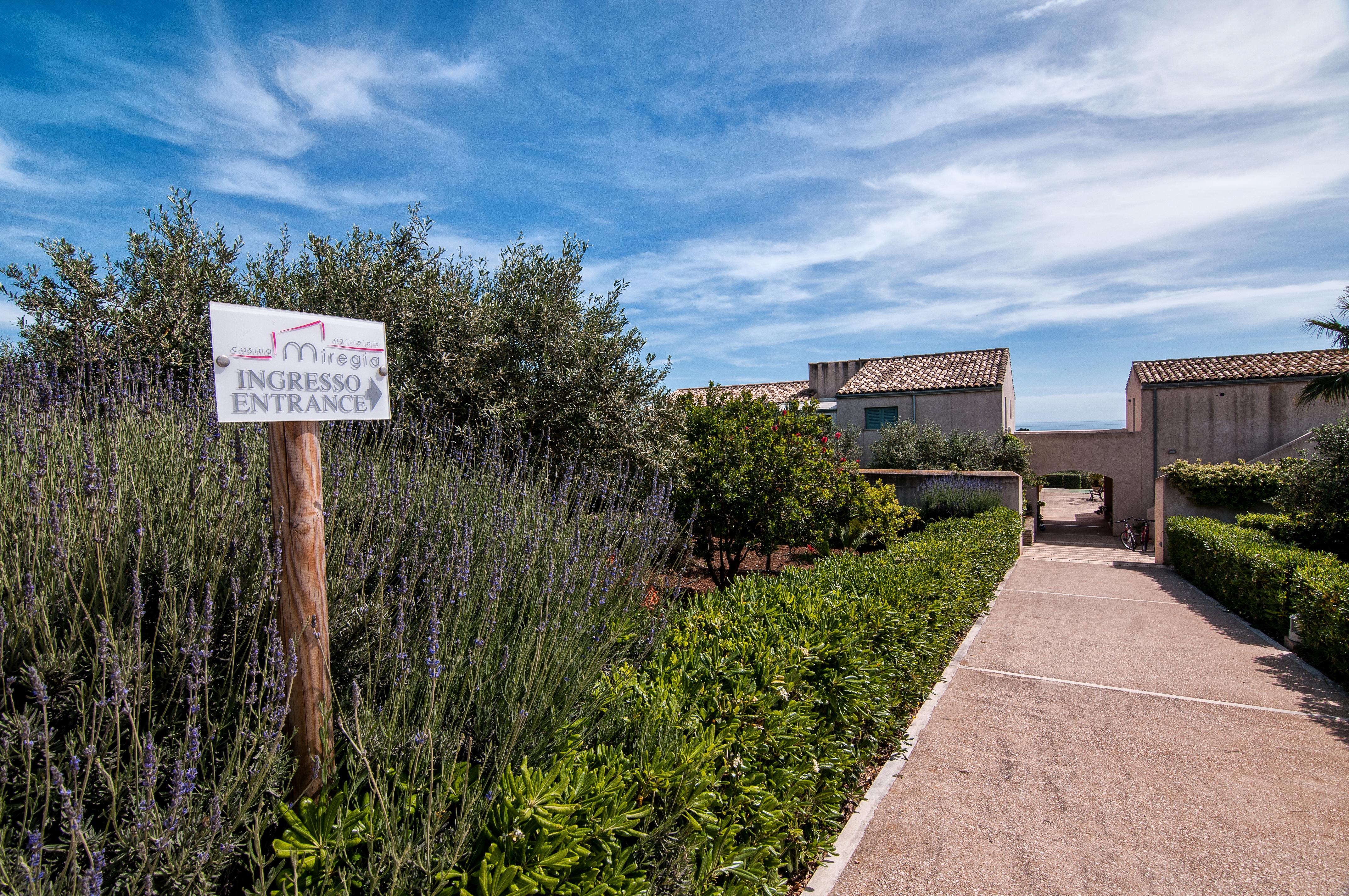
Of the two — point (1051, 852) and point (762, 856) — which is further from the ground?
point (762, 856)

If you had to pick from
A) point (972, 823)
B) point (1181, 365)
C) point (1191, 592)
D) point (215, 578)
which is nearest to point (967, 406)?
point (1181, 365)

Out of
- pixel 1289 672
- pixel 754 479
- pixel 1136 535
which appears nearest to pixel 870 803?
pixel 754 479

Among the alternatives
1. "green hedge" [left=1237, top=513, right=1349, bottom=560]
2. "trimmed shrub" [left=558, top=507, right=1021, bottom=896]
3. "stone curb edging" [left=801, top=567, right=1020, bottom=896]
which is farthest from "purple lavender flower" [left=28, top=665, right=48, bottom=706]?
"green hedge" [left=1237, top=513, right=1349, bottom=560]

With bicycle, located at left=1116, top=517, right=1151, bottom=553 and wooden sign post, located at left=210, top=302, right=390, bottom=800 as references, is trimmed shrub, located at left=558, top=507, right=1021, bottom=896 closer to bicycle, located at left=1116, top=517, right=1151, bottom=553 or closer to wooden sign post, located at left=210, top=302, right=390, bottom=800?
wooden sign post, located at left=210, top=302, right=390, bottom=800

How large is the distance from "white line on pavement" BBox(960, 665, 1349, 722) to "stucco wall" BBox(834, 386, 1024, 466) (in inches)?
759

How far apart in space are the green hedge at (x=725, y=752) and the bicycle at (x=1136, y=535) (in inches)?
750

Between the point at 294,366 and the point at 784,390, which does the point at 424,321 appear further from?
the point at 784,390

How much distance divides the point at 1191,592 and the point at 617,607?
38.2 ft

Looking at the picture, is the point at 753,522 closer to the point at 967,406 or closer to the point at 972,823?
the point at 972,823

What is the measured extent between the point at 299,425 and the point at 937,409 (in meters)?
25.5

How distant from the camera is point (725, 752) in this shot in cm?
233

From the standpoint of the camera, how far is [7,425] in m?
2.80

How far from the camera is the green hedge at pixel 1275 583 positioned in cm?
616

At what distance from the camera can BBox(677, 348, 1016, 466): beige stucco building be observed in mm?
23891
